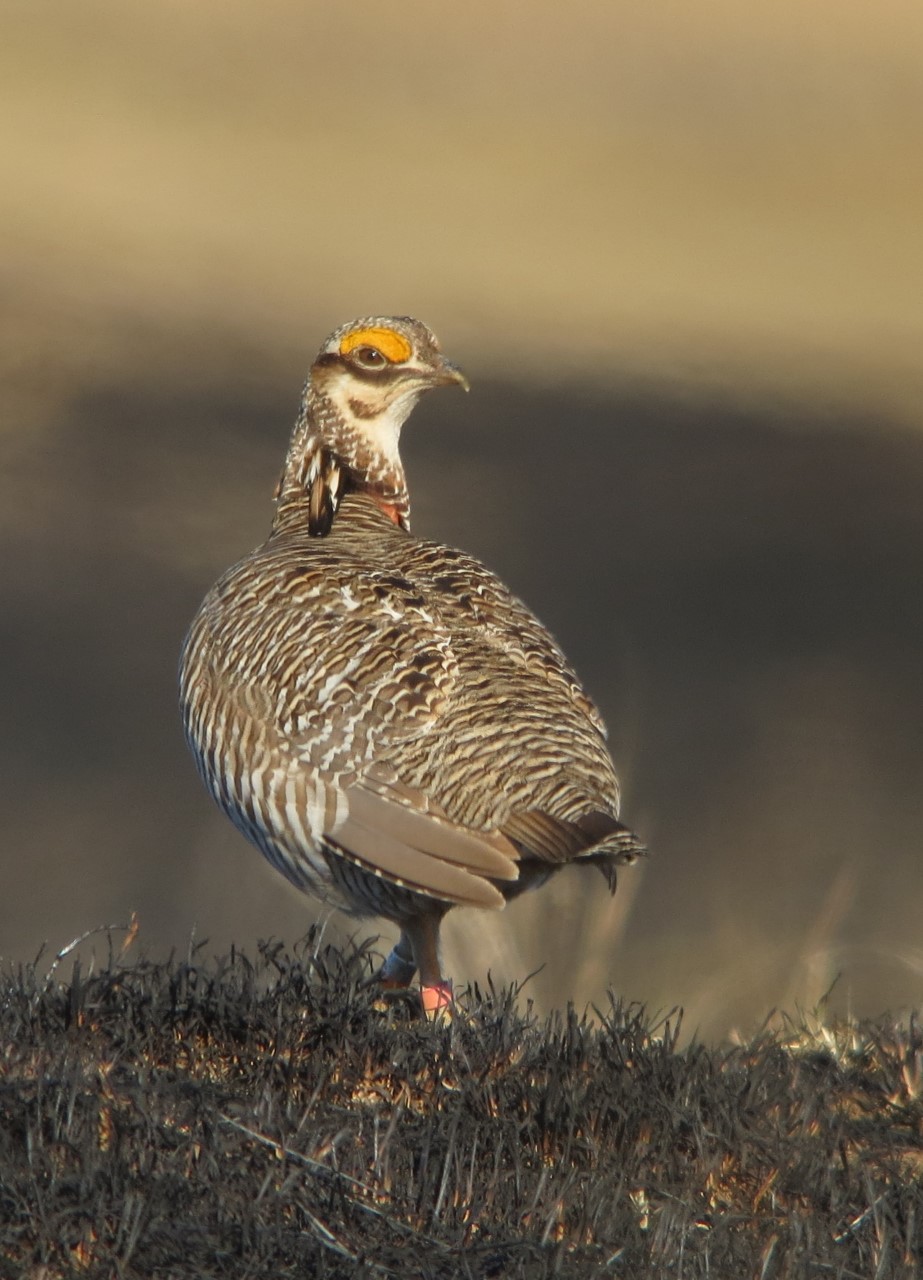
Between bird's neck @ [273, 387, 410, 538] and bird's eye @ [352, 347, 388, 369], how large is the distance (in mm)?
173

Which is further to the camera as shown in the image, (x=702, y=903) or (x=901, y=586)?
(x=901, y=586)

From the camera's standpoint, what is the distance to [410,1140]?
4.12 meters

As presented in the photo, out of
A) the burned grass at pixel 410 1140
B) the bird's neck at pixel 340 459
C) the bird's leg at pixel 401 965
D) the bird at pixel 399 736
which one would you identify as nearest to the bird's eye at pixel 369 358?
the bird's neck at pixel 340 459

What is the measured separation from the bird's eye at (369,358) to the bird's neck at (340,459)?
0.17 meters

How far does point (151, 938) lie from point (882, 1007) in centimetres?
279

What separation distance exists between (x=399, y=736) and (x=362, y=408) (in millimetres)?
1913

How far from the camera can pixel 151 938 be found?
8039 millimetres

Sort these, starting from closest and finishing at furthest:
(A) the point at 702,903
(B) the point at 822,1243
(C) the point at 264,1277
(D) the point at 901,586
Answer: (C) the point at 264,1277 < (B) the point at 822,1243 < (A) the point at 702,903 < (D) the point at 901,586

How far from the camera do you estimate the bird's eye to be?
7059 millimetres

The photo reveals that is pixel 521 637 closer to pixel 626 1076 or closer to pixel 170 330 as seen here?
pixel 626 1076

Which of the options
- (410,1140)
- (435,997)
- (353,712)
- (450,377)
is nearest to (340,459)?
(450,377)

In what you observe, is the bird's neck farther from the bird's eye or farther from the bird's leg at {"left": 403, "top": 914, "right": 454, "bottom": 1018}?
the bird's leg at {"left": 403, "top": 914, "right": 454, "bottom": 1018}

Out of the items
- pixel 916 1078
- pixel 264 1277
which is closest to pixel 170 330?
pixel 916 1078

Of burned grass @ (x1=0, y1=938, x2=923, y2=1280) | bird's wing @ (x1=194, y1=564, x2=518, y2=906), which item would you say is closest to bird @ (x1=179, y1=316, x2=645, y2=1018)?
bird's wing @ (x1=194, y1=564, x2=518, y2=906)
